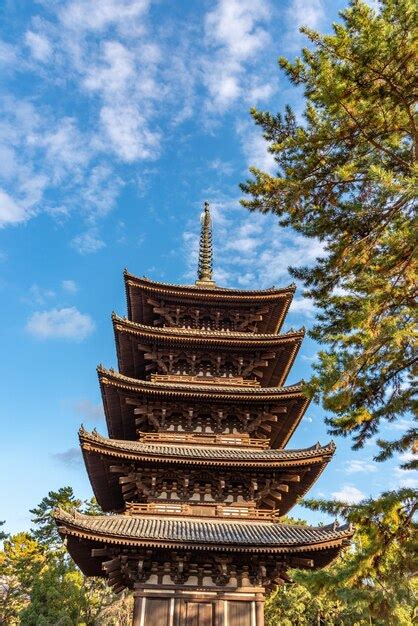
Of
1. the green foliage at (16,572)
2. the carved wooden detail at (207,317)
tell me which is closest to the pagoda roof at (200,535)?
the carved wooden detail at (207,317)

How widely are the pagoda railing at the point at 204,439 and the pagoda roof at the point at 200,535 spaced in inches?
112

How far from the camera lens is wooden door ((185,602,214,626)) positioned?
13.6 metres

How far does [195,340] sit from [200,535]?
7.59 metres

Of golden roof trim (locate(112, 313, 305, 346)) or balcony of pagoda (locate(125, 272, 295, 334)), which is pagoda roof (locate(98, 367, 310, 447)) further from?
balcony of pagoda (locate(125, 272, 295, 334))

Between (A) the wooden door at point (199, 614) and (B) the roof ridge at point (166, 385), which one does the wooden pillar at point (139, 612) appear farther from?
(B) the roof ridge at point (166, 385)

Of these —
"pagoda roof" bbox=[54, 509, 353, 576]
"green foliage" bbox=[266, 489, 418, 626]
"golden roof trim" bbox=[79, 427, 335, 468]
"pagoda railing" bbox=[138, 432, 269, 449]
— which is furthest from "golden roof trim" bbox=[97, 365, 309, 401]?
"green foliage" bbox=[266, 489, 418, 626]

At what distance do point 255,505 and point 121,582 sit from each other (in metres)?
5.07

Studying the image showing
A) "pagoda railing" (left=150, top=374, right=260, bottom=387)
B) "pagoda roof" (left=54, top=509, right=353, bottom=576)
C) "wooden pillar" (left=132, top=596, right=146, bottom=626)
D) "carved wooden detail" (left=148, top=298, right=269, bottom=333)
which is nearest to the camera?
"pagoda roof" (left=54, top=509, right=353, bottom=576)

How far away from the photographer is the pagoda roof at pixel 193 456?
15289 millimetres

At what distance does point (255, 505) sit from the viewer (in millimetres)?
15977

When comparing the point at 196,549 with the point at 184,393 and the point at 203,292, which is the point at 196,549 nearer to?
the point at 184,393

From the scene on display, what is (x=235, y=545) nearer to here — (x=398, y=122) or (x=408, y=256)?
(x=408, y=256)

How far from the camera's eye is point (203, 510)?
15.6m

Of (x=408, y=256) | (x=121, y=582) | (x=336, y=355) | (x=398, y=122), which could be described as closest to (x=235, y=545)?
(x=121, y=582)
